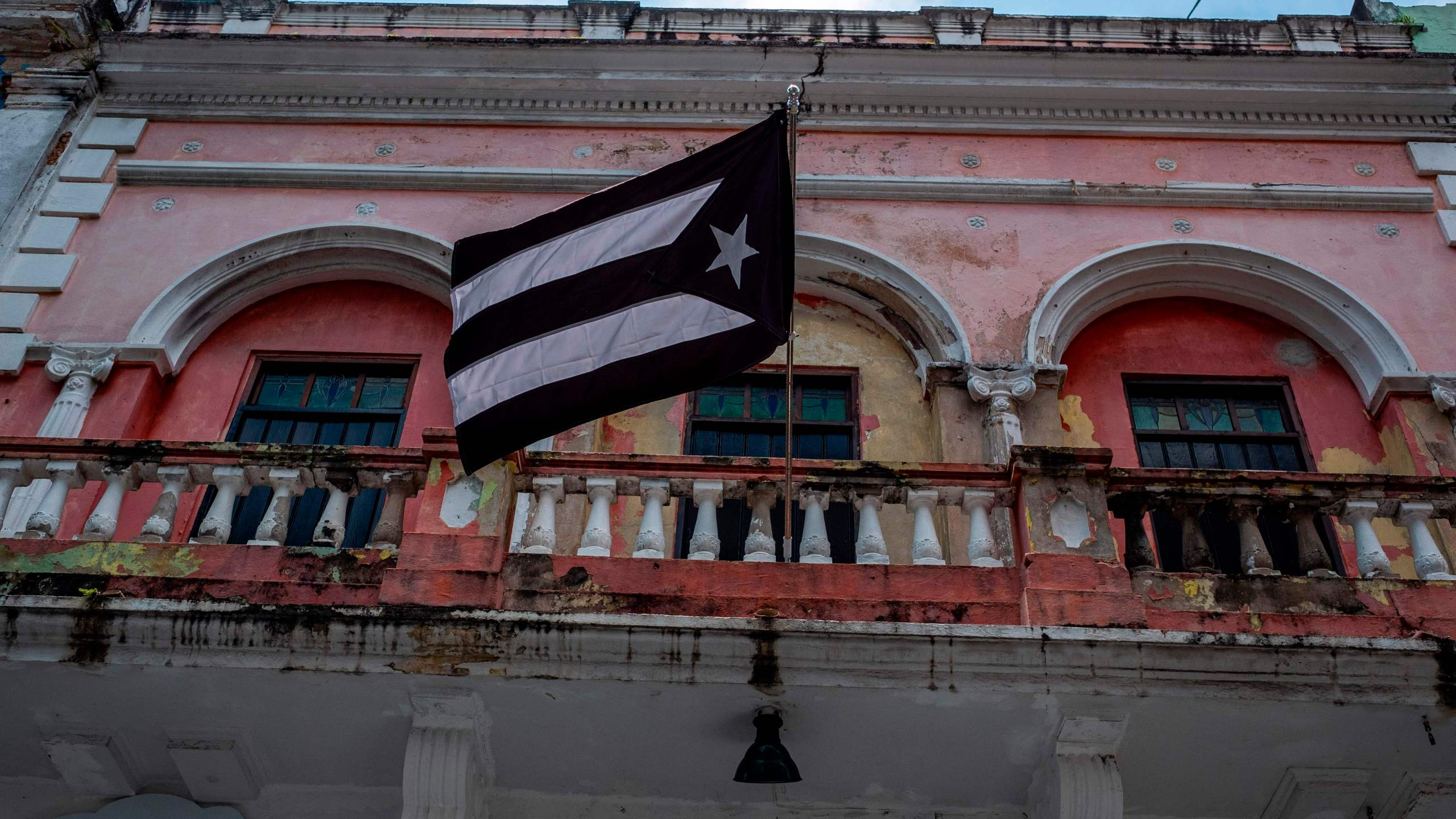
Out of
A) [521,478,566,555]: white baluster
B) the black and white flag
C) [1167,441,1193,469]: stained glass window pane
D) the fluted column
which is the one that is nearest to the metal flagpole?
the black and white flag

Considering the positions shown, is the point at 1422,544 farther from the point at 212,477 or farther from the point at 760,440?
the point at 212,477

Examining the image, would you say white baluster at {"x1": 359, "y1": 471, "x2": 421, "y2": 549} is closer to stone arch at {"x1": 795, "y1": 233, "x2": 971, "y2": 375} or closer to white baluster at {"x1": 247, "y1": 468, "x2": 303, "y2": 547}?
white baluster at {"x1": 247, "y1": 468, "x2": 303, "y2": 547}

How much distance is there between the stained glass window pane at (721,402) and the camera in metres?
10.2

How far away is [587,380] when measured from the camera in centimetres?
754

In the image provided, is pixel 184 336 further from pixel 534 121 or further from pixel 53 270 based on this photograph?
pixel 534 121

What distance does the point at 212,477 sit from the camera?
8.09m

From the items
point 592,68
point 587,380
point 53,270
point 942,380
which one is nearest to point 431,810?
point 587,380

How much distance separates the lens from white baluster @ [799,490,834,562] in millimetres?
7777

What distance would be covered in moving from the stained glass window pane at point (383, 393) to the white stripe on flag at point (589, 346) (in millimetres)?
2738

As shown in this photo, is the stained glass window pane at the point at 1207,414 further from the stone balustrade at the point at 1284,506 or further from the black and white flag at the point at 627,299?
the black and white flag at the point at 627,299

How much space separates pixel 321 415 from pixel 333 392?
0.81 feet

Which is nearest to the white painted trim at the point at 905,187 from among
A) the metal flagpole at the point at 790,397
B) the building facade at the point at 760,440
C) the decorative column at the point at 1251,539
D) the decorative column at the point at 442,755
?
the building facade at the point at 760,440

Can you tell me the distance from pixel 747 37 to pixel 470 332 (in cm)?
557

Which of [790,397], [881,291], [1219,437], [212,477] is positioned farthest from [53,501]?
[1219,437]
